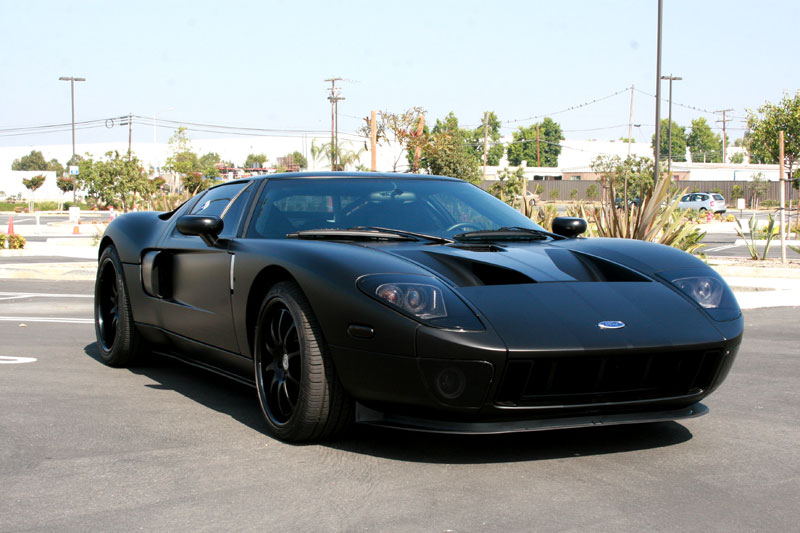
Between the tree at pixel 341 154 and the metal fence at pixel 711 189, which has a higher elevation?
the tree at pixel 341 154

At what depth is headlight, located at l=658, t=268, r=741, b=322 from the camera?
13.2 feet

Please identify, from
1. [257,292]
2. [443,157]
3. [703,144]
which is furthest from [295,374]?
[703,144]

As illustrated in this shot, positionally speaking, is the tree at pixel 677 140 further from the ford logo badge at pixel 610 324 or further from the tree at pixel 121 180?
the ford logo badge at pixel 610 324

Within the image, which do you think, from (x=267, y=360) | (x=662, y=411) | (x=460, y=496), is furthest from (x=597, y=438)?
(x=267, y=360)

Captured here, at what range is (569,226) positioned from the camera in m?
5.28

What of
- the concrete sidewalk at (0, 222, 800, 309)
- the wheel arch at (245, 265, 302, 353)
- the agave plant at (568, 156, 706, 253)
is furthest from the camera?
the agave plant at (568, 156, 706, 253)

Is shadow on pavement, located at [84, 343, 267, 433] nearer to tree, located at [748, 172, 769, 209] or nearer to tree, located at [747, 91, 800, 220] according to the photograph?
tree, located at [747, 91, 800, 220]

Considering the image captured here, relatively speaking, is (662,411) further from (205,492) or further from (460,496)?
(205,492)

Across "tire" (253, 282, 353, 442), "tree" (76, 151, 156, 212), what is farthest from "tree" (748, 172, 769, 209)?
"tire" (253, 282, 353, 442)

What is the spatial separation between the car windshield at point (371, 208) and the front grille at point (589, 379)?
127cm

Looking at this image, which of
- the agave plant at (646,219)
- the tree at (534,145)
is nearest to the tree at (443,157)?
the agave plant at (646,219)

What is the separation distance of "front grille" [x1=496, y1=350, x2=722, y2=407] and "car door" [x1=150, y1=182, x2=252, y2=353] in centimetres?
173

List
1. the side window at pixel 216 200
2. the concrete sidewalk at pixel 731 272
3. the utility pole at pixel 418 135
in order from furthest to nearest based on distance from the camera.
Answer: the utility pole at pixel 418 135 < the concrete sidewalk at pixel 731 272 < the side window at pixel 216 200

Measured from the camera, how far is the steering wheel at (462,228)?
4734 millimetres
